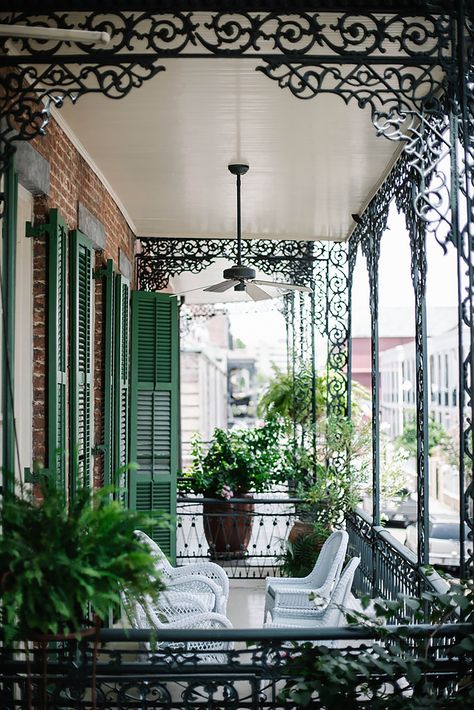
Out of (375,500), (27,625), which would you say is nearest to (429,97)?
(27,625)

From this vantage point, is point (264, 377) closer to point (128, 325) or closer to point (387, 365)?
point (387, 365)

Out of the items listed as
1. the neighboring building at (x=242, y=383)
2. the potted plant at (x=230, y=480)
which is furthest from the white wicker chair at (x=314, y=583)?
the neighboring building at (x=242, y=383)

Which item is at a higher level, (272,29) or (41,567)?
(272,29)

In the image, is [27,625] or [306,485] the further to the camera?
[306,485]

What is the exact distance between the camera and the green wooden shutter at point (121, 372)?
7.46 metres

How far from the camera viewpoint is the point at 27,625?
9.37 ft

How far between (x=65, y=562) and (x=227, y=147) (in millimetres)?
3660

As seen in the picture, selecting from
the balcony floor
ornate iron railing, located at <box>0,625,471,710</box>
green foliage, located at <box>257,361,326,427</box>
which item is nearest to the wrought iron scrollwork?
green foliage, located at <box>257,361,326,427</box>

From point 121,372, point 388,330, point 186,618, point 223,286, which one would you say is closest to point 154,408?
point 121,372

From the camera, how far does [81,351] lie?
5.68 meters

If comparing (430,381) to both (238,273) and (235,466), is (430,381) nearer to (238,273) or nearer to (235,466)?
(235,466)

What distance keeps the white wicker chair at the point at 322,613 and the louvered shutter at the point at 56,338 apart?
1.69 meters

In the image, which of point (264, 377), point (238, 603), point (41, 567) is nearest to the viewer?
point (41, 567)

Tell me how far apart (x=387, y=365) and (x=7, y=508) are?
43.9 m
